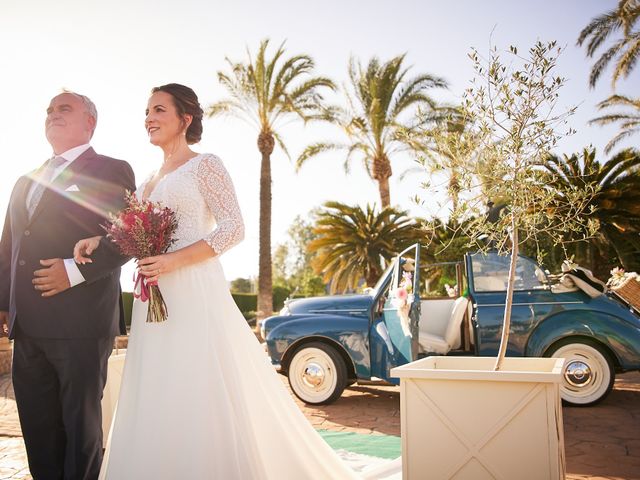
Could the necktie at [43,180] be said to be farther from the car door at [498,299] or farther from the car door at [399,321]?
the car door at [498,299]

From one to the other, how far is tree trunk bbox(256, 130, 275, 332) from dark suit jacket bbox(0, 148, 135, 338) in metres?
Result: 13.8

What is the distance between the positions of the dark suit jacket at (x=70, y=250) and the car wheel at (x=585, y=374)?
518 centimetres

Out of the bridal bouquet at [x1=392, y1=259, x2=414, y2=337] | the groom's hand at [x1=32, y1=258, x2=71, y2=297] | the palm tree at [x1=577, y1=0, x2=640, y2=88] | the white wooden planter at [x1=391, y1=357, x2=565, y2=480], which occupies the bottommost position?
the white wooden planter at [x1=391, y1=357, x2=565, y2=480]

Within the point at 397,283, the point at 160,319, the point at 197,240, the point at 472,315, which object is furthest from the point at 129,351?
the point at 472,315

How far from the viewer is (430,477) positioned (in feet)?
8.26

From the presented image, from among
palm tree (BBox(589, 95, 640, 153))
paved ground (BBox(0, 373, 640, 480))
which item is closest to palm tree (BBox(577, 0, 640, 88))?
palm tree (BBox(589, 95, 640, 153))

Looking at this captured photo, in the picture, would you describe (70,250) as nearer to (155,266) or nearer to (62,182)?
(62,182)

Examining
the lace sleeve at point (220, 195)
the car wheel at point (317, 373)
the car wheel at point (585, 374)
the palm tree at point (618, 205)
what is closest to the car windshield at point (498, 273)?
the car wheel at point (585, 374)

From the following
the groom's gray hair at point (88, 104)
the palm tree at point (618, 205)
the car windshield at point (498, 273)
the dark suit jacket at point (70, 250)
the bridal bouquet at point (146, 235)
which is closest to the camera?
the bridal bouquet at point (146, 235)

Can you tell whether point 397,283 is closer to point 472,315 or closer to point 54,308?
point 472,315

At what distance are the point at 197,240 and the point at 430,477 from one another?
5.21ft

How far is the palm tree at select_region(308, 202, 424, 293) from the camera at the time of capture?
16.5 metres

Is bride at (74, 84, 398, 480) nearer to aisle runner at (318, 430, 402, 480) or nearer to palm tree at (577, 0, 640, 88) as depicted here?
aisle runner at (318, 430, 402, 480)

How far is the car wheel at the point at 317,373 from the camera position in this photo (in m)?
6.33
